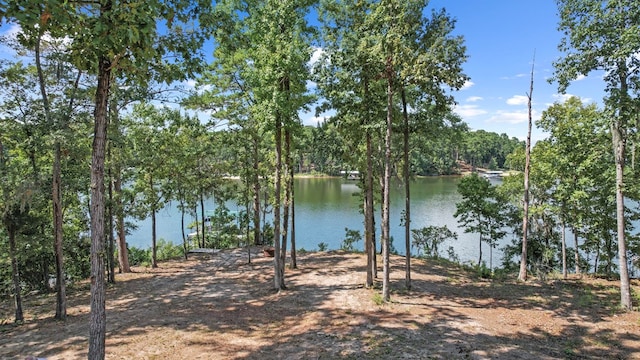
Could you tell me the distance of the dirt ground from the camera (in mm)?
7648

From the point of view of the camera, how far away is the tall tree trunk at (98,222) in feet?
17.5

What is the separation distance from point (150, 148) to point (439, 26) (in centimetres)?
1265

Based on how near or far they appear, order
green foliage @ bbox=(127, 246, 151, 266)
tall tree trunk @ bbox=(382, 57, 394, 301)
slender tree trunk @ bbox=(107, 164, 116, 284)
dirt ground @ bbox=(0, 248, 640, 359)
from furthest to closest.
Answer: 1. green foliage @ bbox=(127, 246, 151, 266)
2. slender tree trunk @ bbox=(107, 164, 116, 284)
3. tall tree trunk @ bbox=(382, 57, 394, 301)
4. dirt ground @ bbox=(0, 248, 640, 359)

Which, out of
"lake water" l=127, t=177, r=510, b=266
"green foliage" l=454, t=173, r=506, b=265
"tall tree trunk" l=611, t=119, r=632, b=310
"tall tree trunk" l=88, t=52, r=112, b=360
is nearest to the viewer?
"tall tree trunk" l=88, t=52, r=112, b=360

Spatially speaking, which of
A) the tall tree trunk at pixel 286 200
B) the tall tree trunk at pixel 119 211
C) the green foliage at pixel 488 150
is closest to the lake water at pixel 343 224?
the tall tree trunk at pixel 119 211

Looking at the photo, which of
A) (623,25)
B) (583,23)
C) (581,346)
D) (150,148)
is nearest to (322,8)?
(583,23)

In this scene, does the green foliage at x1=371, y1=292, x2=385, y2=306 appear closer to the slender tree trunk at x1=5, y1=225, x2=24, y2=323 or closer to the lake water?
the slender tree trunk at x1=5, y1=225, x2=24, y2=323

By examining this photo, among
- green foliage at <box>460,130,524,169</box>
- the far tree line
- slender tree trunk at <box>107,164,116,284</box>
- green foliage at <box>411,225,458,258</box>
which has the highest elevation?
green foliage at <box>460,130,524,169</box>

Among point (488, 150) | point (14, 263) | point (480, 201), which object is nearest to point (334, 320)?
point (14, 263)

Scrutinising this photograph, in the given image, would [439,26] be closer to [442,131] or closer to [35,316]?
[442,131]

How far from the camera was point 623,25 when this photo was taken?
32.1ft

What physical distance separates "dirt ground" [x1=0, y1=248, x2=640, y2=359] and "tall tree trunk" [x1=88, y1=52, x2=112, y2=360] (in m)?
2.51

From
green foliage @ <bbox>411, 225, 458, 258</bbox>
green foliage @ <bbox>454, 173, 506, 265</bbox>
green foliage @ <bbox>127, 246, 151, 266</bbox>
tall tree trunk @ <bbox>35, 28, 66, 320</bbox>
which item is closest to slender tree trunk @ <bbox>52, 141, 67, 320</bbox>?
tall tree trunk @ <bbox>35, 28, 66, 320</bbox>

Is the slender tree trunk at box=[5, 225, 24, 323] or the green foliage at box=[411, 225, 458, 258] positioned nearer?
the slender tree trunk at box=[5, 225, 24, 323]
